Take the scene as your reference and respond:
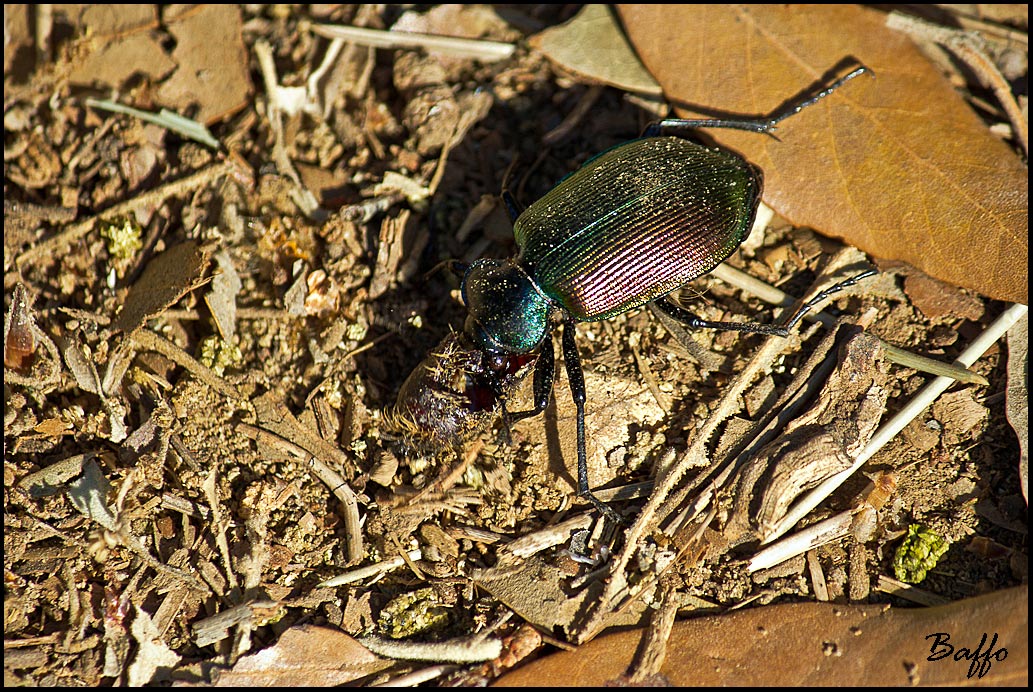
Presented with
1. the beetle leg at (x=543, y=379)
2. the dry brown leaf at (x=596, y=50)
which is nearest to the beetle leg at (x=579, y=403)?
the beetle leg at (x=543, y=379)

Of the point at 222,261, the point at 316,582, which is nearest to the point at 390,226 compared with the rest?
the point at 222,261

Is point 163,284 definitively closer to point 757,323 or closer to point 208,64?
point 208,64

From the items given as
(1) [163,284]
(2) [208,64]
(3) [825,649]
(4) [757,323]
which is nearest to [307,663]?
(1) [163,284]

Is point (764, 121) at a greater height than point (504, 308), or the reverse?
point (764, 121)

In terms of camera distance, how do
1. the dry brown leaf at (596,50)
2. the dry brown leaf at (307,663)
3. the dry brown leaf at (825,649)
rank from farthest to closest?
the dry brown leaf at (596,50)
the dry brown leaf at (307,663)
the dry brown leaf at (825,649)

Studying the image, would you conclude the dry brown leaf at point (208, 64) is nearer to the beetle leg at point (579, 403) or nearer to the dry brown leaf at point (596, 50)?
the dry brown leaf at point (596, 50)
